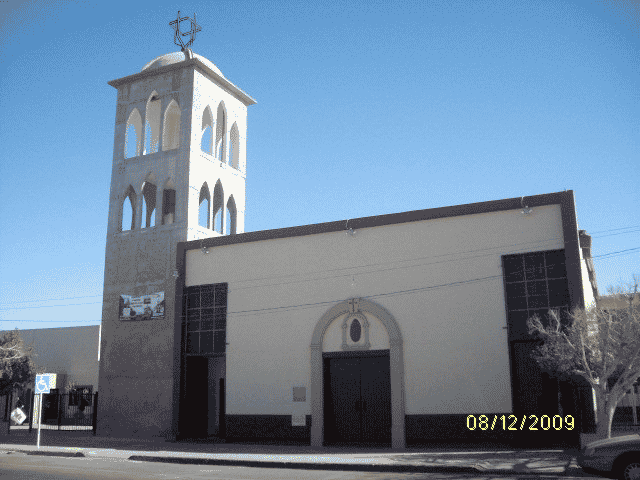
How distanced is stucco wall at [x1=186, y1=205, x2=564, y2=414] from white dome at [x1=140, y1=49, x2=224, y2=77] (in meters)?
9.94

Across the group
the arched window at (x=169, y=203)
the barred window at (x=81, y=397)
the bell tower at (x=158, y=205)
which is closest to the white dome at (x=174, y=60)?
the bell tower at (x=158, y=205)

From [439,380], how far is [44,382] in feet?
43.6

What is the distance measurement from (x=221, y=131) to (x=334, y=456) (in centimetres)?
1828

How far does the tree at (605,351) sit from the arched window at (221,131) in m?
18.1

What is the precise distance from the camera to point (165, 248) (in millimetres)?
26000

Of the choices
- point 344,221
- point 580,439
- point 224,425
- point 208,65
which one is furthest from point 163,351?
point 580,439

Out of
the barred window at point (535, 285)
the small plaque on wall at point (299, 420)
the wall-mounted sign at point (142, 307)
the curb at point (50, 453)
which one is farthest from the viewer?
the wall-mounted sign at point (142, 307)

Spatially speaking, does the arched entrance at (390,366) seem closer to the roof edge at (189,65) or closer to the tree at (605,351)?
the tree at (605,351)

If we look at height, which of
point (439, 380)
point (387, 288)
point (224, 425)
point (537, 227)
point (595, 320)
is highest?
point (537, 227)

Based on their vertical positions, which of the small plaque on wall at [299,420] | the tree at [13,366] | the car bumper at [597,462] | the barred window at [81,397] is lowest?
the car bumper at [597,462]

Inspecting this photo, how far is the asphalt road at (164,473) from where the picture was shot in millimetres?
13047

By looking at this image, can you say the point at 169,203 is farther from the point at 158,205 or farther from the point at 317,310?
the point at 317,310

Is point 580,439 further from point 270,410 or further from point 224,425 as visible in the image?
point 224,425

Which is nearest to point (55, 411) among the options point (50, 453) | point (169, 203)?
point (169, 203)
